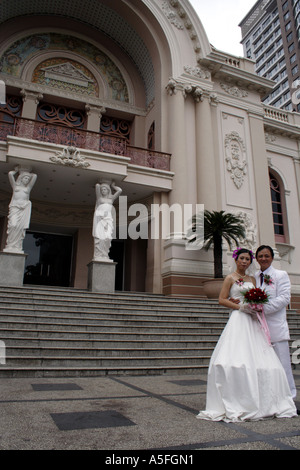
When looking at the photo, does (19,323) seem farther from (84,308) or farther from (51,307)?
(84,308)

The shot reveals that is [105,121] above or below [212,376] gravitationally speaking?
above

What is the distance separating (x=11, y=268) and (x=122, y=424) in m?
7.93

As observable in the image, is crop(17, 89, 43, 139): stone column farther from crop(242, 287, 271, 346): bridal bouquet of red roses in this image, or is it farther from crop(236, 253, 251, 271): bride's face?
crop(242, 287, 271, 346): bridal bouquet of red roses

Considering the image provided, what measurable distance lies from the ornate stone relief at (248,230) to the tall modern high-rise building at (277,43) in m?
43.9

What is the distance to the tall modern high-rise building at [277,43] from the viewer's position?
2195 inches

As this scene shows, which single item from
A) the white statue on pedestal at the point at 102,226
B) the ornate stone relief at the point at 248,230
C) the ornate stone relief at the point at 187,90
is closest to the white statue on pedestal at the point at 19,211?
the white statue on pedestal at the point at 102,226

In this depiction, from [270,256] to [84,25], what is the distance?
52.2 ft

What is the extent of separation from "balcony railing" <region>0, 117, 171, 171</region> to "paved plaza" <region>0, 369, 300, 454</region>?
9020 mm

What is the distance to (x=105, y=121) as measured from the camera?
1568cm

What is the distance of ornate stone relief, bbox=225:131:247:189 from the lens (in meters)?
14.2

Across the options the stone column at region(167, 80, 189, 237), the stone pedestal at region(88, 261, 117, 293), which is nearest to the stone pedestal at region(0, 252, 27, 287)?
the stone pedestal at region(88, 261, 117, 293)

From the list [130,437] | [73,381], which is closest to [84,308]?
[73,381]

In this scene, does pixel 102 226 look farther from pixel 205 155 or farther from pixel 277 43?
pixel 277 43

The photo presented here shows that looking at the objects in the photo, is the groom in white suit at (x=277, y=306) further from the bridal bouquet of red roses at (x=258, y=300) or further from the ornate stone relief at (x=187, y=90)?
the ornate stone relief at (x=187, y=90)
